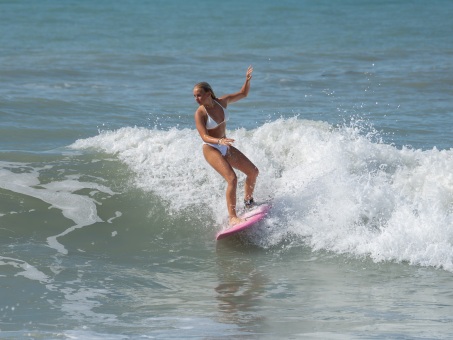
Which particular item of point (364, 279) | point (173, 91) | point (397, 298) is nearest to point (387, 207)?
point (364, 279)

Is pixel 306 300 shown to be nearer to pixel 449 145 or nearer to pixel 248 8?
pixel 449 145

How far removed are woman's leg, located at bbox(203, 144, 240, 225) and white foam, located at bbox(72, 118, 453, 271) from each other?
402 millimetres

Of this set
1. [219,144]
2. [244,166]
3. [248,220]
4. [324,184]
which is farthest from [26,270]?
[324,184]

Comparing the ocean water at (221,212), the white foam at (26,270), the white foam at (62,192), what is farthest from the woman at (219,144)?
the white foam at (26,270)

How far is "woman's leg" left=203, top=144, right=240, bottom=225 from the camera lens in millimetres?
9883

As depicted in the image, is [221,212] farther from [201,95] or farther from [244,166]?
[201,95]

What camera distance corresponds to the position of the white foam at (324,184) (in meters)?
9.72

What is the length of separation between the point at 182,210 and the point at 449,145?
16.2 ft

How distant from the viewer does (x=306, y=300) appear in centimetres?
818

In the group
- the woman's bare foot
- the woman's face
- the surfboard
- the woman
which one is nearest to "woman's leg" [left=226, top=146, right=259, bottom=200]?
the woman

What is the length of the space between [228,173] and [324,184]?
4.30ft

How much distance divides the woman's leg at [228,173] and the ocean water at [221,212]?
1.01 feet

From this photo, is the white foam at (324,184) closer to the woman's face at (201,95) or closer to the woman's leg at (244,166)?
the woman's leg at (244,166)

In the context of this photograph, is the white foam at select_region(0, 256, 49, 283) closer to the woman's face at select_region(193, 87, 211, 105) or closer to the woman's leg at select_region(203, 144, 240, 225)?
the woman's leg at select_region(203, 144, 240, 225)
